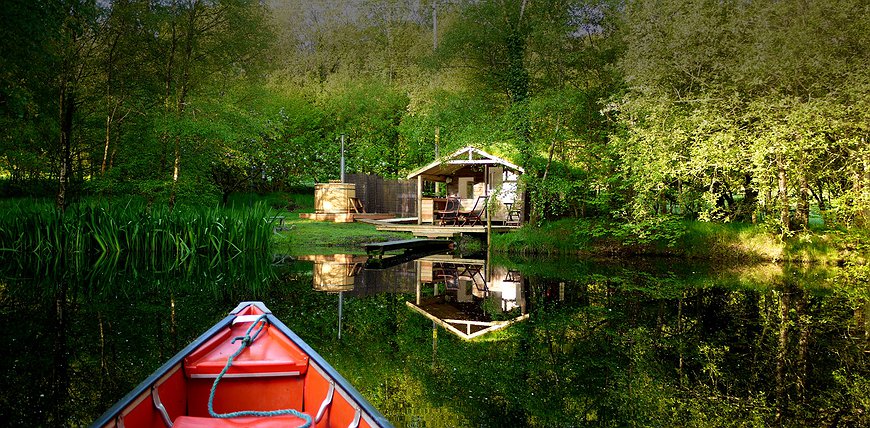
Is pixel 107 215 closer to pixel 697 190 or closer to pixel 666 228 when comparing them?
pixel 666 228

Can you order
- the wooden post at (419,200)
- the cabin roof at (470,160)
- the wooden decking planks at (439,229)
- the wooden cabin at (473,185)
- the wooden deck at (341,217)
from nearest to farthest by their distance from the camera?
the cabin roof at (470,160)
the wooden cabin at (473,185)
the wooden decking planks at (439,229)
the wooden post at (419,200)
the wooden deck at (341,217)

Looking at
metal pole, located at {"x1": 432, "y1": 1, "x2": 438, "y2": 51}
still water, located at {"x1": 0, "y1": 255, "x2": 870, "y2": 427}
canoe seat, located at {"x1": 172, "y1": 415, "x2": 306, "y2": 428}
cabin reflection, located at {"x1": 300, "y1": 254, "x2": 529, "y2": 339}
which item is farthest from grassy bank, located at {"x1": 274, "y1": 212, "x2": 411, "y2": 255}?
canoe seat, located at {"x1": 172, "y1": 415, "x2": 306, "y2": 428}

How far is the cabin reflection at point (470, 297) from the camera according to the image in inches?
280

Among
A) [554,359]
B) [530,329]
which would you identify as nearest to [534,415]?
[554,359]

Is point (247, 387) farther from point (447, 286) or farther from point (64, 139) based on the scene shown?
point (64, 139)

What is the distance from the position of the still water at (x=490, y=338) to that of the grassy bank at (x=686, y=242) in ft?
5.78

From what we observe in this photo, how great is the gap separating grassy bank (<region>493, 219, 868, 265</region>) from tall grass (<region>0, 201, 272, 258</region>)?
7.13 metres

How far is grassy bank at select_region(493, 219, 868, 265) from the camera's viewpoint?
12.8 metres

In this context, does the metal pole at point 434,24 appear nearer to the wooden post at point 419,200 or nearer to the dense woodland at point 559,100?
the dense woodland at point 559,100

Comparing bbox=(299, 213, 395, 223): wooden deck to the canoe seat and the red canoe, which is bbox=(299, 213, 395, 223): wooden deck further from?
the canoe seat

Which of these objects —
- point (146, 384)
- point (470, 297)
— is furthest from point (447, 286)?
point (146, 384)

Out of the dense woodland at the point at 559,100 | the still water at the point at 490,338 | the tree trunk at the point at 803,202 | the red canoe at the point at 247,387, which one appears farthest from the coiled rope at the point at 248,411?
the tree trunk at the point at 803,202

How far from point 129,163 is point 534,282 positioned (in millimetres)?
10520

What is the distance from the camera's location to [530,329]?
6699 mm
